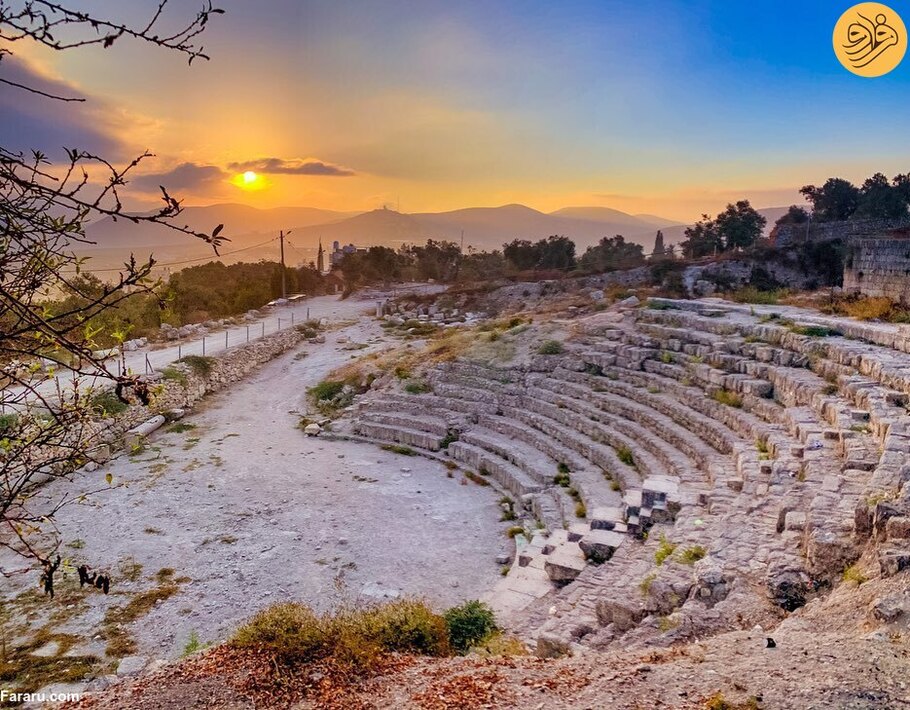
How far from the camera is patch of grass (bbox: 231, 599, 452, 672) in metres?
5.71

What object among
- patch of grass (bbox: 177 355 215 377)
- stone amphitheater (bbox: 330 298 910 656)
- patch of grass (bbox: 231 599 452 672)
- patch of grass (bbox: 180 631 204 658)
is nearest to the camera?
patch of grass (bbox: 231 599 452 672)

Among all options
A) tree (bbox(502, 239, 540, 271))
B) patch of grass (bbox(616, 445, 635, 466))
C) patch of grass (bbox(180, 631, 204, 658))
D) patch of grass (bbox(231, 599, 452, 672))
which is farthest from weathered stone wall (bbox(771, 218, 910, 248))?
patch of grass (bbox(180, 631, 204, 658))

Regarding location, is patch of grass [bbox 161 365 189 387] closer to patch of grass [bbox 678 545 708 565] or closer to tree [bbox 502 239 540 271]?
patch of grass [bbox 678 545 708 565]

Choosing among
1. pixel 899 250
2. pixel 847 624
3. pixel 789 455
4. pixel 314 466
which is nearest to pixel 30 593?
pixel 314 466

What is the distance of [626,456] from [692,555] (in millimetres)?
5194

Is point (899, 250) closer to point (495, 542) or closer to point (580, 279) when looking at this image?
point (495, 542)

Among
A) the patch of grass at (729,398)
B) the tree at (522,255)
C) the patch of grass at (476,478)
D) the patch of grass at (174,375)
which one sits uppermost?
the tree at (522,255)

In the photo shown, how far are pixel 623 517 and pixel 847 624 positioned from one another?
4.66 meters

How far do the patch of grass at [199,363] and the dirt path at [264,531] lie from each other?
4479 millimetres

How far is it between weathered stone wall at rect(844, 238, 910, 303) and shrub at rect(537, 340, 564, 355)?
9731 millimetres

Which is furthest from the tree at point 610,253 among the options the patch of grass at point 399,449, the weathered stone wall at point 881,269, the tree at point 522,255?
the patch of grass at point 399,449

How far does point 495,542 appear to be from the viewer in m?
11.1

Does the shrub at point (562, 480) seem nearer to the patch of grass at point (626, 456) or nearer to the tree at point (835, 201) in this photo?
the patch of grass at point (626, 456)

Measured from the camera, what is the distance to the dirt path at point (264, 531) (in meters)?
9.05
